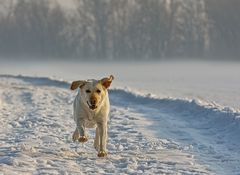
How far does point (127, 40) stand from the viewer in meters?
165

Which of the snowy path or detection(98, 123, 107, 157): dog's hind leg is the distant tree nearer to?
the snowy path

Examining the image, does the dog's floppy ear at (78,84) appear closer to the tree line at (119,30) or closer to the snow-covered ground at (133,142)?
the snow-covered ground at (133,142)

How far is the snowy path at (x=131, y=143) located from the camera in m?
10.5

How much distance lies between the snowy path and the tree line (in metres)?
131

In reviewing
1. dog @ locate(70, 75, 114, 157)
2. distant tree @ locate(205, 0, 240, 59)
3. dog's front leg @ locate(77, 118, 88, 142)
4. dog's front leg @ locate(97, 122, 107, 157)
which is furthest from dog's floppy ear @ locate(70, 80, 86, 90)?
distant tree @ locate(205, 0, 240, 59)

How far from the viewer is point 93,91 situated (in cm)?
1084

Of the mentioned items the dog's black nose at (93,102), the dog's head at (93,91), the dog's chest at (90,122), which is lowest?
the dog's chest at (90,122)

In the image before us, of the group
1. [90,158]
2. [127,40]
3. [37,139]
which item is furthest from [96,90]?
[127,40]

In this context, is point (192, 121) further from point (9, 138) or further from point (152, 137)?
point (9, 138)

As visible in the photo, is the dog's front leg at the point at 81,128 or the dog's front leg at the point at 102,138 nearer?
the dog's front leg at the point at 81,128

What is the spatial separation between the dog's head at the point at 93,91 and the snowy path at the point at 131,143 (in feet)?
3.16

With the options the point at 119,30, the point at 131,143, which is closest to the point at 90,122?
the point at 131,143

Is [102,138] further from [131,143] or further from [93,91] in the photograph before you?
[131,143]

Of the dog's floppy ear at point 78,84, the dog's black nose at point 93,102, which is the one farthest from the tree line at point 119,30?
the dog's black nose at point 93,102
